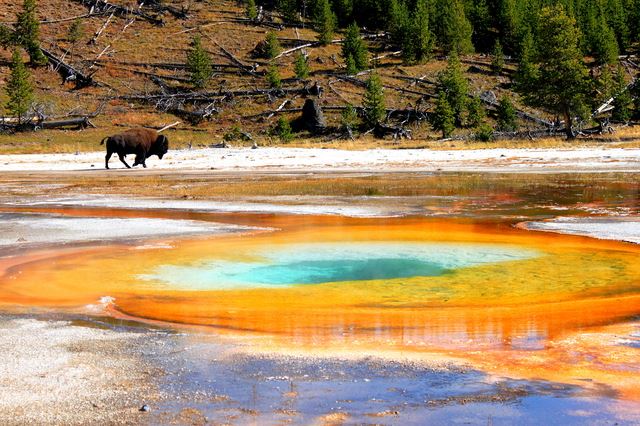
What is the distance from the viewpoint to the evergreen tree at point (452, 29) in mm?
78688

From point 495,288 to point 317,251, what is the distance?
3.69 meters

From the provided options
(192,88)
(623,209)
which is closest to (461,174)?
(623,209)

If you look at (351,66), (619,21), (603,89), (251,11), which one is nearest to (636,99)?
(603,89)

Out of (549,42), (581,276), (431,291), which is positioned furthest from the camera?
(549,42)

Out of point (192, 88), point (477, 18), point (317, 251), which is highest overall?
point (477, 18)

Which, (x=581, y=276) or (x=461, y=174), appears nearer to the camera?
(x=581, y=276)

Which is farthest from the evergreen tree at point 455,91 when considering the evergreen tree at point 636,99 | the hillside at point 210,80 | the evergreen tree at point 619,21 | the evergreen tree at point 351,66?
the evergreen tree at point 619,21

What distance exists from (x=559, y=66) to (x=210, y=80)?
104ft

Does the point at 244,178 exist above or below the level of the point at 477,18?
below

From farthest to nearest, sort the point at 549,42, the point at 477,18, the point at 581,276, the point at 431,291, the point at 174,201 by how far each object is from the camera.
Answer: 1. the point at 477,18
2. the point at 549,42
3. the point at 174,201
4. the point at 581,276
5. the point at 431,291

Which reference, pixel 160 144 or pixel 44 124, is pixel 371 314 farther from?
pixel 44 124

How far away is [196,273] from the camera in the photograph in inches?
429

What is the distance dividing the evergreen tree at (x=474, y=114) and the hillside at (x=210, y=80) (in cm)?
179

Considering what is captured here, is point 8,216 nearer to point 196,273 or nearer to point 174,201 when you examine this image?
point 174,201
